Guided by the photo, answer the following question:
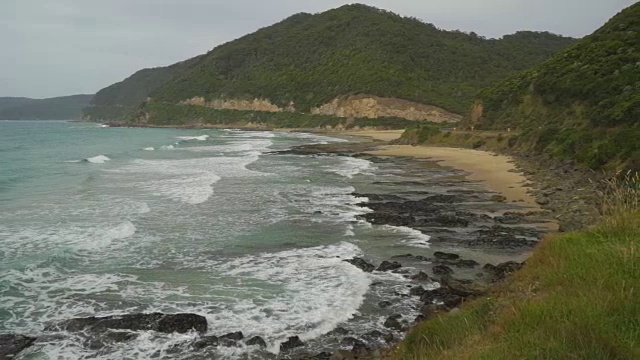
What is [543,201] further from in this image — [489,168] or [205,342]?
[205,342]

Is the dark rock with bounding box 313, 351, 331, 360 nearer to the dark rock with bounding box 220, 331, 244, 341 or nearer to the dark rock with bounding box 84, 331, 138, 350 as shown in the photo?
the dark rock with bounding box 220, 331, 244, 341

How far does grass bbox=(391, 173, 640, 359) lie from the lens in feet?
15.3

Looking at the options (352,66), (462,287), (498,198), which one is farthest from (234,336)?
(352,66)

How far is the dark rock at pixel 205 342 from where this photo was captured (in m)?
9.15

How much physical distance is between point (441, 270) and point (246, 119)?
129859 millimetres

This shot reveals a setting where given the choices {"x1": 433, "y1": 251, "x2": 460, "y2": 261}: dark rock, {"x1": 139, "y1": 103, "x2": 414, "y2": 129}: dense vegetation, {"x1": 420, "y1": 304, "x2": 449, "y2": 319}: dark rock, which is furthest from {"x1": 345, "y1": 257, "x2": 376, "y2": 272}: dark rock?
{"x1": 139, "y1": 103, "x2": 414, "y2": 129}: dense vegetation

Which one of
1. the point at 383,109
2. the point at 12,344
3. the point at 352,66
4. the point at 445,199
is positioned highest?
the point at 352,66

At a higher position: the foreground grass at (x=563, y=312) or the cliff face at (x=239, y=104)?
the cliff face at (x=239, y=104)

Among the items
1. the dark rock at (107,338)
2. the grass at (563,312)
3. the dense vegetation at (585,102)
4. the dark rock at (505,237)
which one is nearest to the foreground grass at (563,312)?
the grass at (563,312)

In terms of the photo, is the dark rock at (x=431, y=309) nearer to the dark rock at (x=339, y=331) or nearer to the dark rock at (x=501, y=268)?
the dark rock at (x=339, y=331)

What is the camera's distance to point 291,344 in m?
9.08

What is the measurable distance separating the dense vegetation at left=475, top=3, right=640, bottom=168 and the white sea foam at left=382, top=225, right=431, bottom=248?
402 inches

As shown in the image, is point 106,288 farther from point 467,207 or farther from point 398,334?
point 467,207

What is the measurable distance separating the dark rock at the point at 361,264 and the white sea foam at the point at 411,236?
8.23 ft
